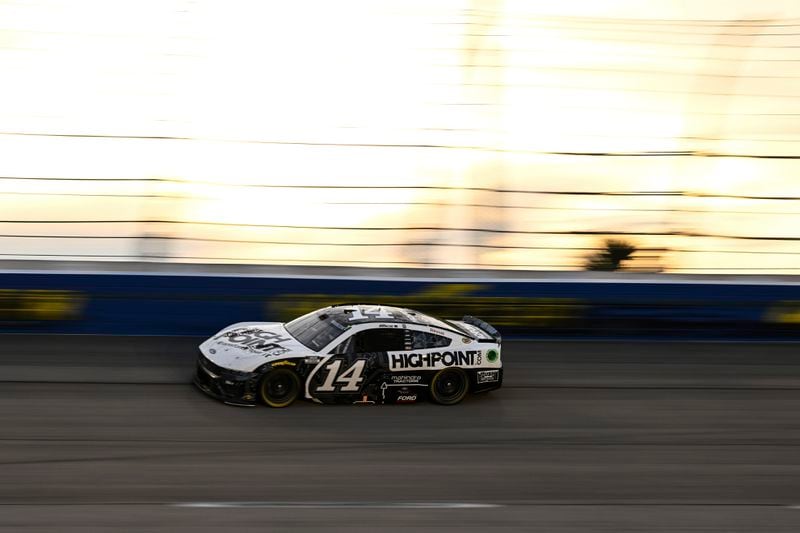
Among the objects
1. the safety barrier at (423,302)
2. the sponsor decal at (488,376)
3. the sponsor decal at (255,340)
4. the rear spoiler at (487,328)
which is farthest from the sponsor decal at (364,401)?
the safety barrier at (423,302)

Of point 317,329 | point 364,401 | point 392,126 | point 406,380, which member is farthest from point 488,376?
point 392,126

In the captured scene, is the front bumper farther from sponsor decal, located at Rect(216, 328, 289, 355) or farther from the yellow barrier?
the yellow barrier

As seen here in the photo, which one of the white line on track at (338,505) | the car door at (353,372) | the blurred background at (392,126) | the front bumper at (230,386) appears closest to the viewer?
the white line on track at (338,505)

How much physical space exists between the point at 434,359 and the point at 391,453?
5.49 ft

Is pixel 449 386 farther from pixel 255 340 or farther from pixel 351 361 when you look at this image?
pixel 255 340

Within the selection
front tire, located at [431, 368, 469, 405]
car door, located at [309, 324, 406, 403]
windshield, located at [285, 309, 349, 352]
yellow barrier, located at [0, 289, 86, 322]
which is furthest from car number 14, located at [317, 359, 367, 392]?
yellow barrier, located at [0, 289, 86, 322]

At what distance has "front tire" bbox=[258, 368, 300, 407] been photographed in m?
10.2

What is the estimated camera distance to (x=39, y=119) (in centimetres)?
2211

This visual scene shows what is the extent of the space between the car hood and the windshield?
86 mm

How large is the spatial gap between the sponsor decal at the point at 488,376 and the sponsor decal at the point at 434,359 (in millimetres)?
125

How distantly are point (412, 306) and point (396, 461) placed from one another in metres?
4.76

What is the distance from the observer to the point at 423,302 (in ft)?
44.9

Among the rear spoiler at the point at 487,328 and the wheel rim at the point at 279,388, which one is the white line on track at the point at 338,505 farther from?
the rear spoiler at the point at 487,328

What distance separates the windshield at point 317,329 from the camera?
10539 millimetres
